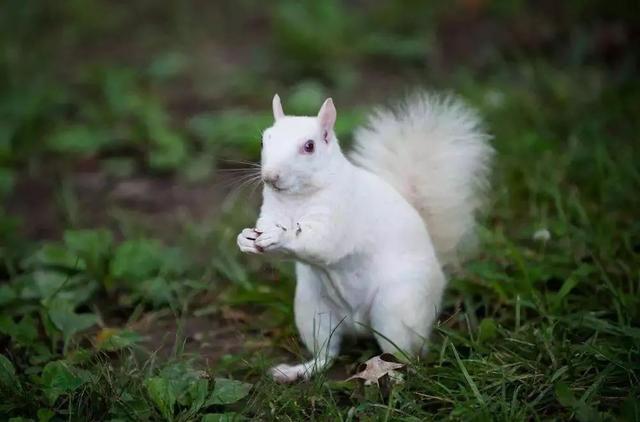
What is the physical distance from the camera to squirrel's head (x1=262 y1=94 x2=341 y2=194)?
2.09 meters

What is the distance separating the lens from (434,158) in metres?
2.50

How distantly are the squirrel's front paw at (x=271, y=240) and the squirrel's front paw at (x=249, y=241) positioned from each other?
0.04 ft

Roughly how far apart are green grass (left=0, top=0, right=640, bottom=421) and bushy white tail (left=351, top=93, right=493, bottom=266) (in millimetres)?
286

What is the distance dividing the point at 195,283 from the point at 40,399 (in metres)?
0.77

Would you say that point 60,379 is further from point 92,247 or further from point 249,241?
point 92,247

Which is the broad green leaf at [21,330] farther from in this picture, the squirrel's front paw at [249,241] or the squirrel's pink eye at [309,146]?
the squirrel's pink eye at [309,146]

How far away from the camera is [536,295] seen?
2.57 meters

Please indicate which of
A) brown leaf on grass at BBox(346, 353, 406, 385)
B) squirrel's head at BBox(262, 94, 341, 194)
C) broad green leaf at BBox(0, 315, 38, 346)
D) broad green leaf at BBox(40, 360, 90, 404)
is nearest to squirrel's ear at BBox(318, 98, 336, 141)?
squirrel's head at BBox(262, 94, 341, 194)

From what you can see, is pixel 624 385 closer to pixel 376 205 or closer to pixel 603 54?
pixel 376 205

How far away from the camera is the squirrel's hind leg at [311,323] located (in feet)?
7.81

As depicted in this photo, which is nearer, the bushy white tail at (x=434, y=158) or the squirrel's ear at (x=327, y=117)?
the squirrel's ear at (x=327, y=117)

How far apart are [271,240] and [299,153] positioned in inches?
9.2

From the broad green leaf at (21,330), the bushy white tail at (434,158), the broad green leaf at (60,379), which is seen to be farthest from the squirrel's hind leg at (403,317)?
the broad green leaf at (21,330)

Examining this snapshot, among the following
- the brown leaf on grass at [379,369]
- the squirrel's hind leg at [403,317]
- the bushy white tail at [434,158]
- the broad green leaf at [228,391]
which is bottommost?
the broad green leaf at [228,391]
